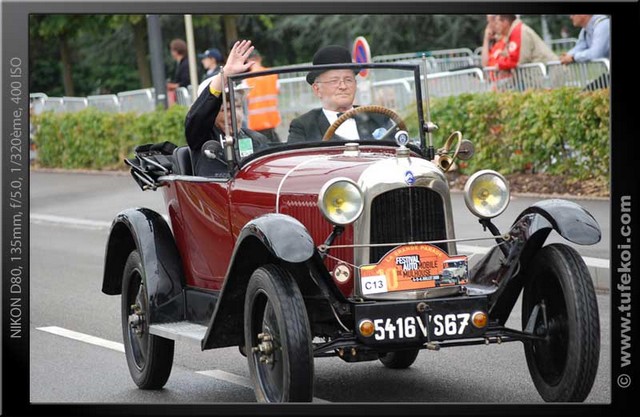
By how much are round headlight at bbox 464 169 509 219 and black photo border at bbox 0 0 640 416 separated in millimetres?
1238

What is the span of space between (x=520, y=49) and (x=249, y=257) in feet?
31.3

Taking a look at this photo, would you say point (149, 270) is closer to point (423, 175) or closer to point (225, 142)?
point (225, 142)

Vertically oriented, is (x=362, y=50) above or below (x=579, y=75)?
above

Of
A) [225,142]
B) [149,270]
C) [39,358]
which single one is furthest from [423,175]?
[39,358]

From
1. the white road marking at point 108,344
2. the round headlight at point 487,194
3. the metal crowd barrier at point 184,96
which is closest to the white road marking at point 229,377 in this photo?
the white road marking at point 108,344

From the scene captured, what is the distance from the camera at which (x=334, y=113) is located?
7.59 m

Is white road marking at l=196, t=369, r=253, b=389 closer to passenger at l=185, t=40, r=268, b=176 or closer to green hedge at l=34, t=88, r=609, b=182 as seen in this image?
passenger at l=185, t=40, r=268, b=176

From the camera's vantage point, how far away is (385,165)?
260 inches

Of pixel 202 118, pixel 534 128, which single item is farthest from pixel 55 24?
pixel 534 128

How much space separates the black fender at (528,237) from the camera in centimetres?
654

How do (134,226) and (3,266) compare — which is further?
(134,226)

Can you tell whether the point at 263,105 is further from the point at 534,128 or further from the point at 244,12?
the point at 534,128

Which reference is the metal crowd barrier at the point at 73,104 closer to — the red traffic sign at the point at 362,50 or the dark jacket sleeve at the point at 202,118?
the red traffic sign at the point at 362,50
